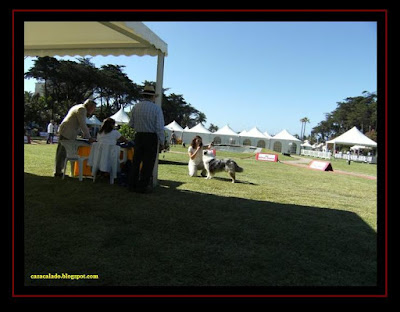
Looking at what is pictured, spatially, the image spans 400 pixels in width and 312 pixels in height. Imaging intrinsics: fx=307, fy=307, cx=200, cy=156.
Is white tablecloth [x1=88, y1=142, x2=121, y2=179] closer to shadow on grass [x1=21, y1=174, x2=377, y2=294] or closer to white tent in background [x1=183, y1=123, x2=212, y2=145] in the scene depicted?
shadow on grass [x1=21, y1=174, x2=377, y2=294]

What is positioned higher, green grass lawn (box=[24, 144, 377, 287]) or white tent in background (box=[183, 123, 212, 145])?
white tent in background (box=[183, 123, 212, 145])

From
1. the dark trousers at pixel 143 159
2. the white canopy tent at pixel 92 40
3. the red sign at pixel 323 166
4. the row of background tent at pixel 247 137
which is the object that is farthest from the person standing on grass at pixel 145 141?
the row of background tent at pixel 247 137

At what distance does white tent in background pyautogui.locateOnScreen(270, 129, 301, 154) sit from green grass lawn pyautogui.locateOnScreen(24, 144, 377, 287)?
1615 inches

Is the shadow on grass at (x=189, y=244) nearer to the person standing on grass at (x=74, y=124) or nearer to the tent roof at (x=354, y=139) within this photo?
the person standing on grass at (x=74, y=124)

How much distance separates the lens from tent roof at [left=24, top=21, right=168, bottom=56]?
552cm

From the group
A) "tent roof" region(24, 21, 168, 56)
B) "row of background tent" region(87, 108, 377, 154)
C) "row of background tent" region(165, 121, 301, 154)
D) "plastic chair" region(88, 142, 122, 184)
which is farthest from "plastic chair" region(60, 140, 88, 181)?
"row of background tent" region(165, 121, 301, 154)

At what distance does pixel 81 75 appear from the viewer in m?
45.6

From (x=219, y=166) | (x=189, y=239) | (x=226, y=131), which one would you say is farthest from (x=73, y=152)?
(x=226, y=131)

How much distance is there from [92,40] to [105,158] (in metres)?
2.90

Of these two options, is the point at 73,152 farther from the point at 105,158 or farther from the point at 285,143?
the point at 285,143

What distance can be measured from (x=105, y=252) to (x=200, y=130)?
4454 centimetres

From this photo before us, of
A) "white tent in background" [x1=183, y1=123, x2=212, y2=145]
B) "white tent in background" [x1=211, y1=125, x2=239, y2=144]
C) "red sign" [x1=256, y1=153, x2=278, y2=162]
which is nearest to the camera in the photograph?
"red sign" [x1=256, y1=153, x2=278, y2=162]

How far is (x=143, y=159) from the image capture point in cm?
541
